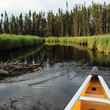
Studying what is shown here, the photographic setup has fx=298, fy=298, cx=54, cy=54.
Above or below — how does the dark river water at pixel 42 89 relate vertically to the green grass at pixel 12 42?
below

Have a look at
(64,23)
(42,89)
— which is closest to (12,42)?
(42,89)

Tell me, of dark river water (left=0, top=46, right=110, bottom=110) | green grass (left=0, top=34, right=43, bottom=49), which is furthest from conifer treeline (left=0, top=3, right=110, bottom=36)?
dark river water (left=0, top=46, right=110, bottom=110)

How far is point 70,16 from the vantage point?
285 feet

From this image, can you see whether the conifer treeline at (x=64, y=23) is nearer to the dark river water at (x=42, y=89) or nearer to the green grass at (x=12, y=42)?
the green grass at (x=12, y=42)

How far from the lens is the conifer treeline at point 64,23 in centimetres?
7493

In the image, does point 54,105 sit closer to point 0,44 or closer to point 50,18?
point 0,44

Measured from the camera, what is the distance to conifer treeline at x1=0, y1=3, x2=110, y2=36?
74.9 m

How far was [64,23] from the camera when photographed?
285 ft

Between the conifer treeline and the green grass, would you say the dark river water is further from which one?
the conifer treeline

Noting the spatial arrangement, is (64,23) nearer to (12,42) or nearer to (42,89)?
(12,42)

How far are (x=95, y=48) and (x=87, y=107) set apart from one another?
1196 inches

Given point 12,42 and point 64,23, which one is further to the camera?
point 64,23

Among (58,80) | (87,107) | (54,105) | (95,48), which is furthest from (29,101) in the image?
(95,48)

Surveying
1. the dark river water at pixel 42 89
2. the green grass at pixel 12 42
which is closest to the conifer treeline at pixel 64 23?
the green grass at pixel 12 42
